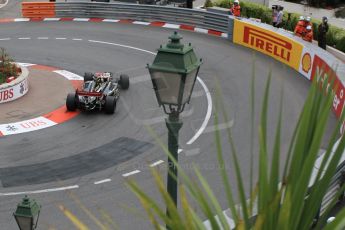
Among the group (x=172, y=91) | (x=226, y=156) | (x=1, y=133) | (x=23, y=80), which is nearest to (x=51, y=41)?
(x=23, y=80)

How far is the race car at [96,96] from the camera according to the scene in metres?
16.2

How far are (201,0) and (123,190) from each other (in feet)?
86.9

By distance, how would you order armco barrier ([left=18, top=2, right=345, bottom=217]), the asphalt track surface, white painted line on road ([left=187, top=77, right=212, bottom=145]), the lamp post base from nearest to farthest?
1. the lamp post base
2. the asphalt track surface
3. white painted line on road ([left=187, top=77, right=212, bottom=145])
4. armco barrier ([left=18, top=2, right=345, bottom=217])

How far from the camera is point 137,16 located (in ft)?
95.5

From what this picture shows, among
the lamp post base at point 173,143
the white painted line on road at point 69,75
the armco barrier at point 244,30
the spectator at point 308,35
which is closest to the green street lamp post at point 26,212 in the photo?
the lamp post base at point 173,143

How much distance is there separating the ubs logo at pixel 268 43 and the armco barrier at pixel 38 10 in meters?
11.6

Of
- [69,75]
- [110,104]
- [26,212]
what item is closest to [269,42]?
[69,75]

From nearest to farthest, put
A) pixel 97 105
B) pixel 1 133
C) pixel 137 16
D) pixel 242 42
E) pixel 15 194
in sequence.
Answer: pixel 15 194 < pixel 1 133 < pixel 97 105 < pixel 242 42 < pixel 137 16

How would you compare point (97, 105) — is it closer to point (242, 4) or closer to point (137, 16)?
point (137, 16)

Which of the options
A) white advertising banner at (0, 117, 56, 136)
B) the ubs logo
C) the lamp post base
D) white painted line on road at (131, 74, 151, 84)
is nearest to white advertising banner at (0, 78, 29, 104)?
white advertising banner at (0, 117, 56, 136)

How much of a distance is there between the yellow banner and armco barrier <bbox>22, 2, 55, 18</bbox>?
10936 millimetres

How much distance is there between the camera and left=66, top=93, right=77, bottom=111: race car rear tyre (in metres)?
16.4

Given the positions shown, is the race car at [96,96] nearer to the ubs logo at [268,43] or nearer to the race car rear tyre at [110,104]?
the race car rear tyre at [110,104]

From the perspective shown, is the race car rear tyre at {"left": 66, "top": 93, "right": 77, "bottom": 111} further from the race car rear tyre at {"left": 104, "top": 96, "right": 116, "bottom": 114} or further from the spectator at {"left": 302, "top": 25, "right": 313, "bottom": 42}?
the spectator at {"left": 302, "top": 25, "right": 313, "bottom": 42}
